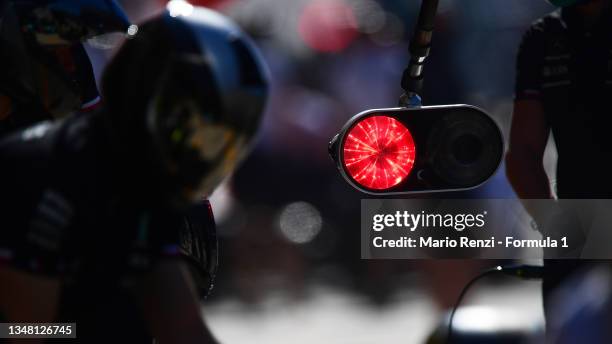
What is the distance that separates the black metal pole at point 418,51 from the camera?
2613 millimetres

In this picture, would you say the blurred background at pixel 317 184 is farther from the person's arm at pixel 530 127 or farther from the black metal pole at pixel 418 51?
the black metal pole at pixel 418 51

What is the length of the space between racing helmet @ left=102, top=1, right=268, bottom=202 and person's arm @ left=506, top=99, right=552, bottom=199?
1.49m

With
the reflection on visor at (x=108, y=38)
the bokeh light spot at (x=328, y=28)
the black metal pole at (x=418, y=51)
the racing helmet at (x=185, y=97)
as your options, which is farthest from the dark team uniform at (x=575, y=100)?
the bokeh light spot at (x=328, y=28)

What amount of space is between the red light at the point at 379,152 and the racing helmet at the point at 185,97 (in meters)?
0.55

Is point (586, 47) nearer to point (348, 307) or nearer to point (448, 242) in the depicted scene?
point (448, 242)

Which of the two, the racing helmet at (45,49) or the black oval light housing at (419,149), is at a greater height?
the racing helmet at (45,49)

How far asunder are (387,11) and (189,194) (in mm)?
6527

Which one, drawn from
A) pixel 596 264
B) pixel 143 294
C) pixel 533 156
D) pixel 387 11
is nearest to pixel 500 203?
pixel 533 156

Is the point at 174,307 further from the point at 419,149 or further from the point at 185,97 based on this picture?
the point at 419,149

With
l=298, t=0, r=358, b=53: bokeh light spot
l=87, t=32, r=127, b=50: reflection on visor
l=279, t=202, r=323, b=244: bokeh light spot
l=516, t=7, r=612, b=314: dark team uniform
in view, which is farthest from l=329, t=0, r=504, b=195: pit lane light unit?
l=279, t=202, r=323, b=244: bokeh light spot

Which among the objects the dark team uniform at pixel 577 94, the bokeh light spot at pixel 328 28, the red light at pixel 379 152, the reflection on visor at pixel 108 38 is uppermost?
the bokeh light spot at pixel 328 28

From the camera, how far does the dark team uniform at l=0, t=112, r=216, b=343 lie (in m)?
1.95

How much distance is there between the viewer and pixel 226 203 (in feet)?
28.0

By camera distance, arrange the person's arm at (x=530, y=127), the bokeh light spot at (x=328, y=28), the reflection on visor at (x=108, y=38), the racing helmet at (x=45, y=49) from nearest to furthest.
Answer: the racing helmet at (x=45, y=49) → the reflection on visor at (x=108, y=38) → the person's arm at (x=530, y=127) → the bokeh light spot at (x=328, y=28)
